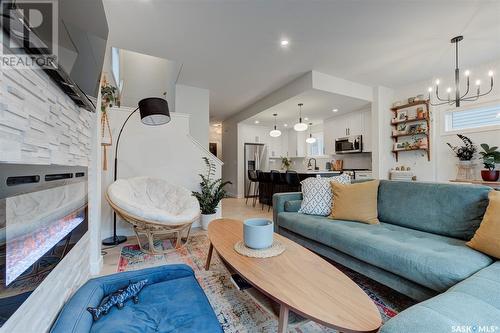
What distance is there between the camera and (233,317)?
4.67 feet

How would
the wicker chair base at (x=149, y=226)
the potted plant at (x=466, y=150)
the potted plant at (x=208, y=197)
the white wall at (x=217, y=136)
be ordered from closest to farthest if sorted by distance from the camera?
the wicker chair base at (x=149, y=226) < the potted plant at (x=208, y=197) < the potted plant at (x=466, y=150) < the white wall at (x=217, y=136)

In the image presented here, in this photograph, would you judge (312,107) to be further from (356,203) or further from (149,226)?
(149,226)

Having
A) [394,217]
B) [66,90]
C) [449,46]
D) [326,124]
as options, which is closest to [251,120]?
[326,124]

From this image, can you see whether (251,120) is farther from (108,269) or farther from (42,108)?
(42,108)

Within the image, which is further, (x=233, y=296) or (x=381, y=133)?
(x=381, y=133)

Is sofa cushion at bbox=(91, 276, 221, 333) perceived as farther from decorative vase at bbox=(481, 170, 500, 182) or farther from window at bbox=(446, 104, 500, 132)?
window at bbox=(446, 104, 500, 132)

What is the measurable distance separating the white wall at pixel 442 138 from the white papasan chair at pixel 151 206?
4700mm

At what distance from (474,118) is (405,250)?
13.8ft

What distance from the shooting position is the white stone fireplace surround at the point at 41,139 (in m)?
0.65

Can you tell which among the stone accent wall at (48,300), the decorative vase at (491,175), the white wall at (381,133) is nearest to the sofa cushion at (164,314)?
the stone accent wall at (48,300)

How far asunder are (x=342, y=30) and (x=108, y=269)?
12.9 ft

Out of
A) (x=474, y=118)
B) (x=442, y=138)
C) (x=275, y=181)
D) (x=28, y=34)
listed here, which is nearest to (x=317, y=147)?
(x=275, y=181)

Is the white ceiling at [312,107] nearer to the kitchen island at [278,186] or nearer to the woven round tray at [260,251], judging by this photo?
the kitchen island at [278,186]

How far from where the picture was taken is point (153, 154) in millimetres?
3529
